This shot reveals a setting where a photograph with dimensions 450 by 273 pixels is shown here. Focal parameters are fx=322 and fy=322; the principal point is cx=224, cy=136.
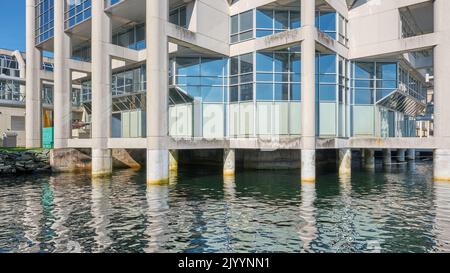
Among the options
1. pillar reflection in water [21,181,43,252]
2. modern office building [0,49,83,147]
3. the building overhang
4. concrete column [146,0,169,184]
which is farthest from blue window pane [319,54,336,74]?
modern office building [0,49,83,147]

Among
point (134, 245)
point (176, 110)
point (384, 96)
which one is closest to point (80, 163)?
point (176, 110)

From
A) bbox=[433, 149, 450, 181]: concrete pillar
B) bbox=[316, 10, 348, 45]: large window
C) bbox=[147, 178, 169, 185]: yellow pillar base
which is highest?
bbox=[316, 10, 348, 45]: large window

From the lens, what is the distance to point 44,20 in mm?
A: 38438

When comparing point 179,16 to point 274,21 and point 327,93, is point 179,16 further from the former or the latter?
point 327,93

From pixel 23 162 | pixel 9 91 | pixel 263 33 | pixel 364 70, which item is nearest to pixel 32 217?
pixel 23 162

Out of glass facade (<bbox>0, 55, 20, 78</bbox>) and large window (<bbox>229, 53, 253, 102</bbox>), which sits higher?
glass facade (<bbox>0, 55, 20, 78</bbox>)

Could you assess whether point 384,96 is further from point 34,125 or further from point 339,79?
point 34,125

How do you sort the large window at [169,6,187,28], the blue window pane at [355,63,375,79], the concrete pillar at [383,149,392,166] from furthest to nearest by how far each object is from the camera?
the concrete pillar at [383,149,392,166], the blue window pane at [355,63,375,79], the large window at [169,6,187,28]

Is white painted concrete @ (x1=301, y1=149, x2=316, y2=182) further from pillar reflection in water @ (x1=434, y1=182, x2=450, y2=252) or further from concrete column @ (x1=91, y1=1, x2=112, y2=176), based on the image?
concrete column @ (x1=91, y1=1, x2=112, y2=176)

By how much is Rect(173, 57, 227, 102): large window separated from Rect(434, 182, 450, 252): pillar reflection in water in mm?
17641

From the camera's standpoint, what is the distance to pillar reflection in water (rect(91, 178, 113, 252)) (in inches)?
406

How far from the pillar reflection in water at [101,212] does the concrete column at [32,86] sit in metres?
21.3

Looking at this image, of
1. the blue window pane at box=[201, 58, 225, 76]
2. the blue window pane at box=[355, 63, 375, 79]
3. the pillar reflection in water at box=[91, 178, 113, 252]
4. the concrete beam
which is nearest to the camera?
the pillar reflection in water at box=[91, 178, 113, 252]

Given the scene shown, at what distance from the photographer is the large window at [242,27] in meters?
27.7
